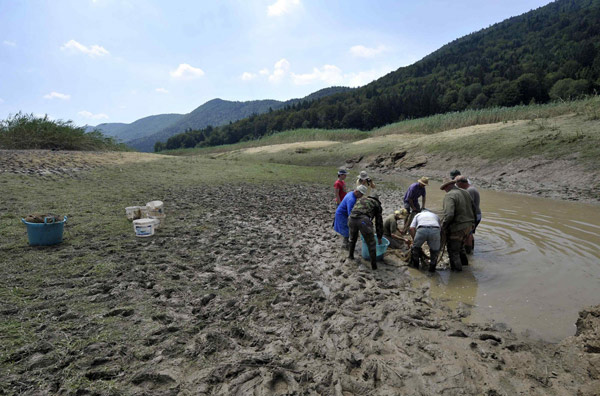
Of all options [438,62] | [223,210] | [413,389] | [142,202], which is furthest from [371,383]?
[438,62]

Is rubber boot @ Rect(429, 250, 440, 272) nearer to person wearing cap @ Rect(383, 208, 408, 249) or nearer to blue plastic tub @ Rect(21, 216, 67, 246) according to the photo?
person wearing cap @ Rect(383, 208, 408, 249)

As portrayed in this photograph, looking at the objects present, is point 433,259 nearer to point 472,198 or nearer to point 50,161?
point 472,198

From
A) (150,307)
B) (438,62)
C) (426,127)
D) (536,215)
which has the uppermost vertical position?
(438,62)

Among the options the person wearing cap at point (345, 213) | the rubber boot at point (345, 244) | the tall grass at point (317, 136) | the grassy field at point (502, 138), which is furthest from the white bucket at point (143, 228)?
the tall grass at point (317, 136)

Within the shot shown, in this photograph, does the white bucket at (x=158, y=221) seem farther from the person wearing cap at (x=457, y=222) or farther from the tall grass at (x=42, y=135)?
the tall grass at (x=42, y=135)

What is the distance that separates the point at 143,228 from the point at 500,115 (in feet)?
110

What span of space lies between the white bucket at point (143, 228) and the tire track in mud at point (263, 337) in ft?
3.15

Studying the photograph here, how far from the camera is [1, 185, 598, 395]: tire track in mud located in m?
3.28

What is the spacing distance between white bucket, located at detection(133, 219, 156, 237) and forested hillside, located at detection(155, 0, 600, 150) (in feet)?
169

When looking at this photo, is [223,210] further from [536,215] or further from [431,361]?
[536,215]

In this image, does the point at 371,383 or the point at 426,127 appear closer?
the point at 371,383

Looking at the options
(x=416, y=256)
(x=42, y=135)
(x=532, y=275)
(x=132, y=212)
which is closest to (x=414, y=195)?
(x=416, y=256)

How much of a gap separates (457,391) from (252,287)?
3469 mm

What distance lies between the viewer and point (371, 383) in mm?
3320
